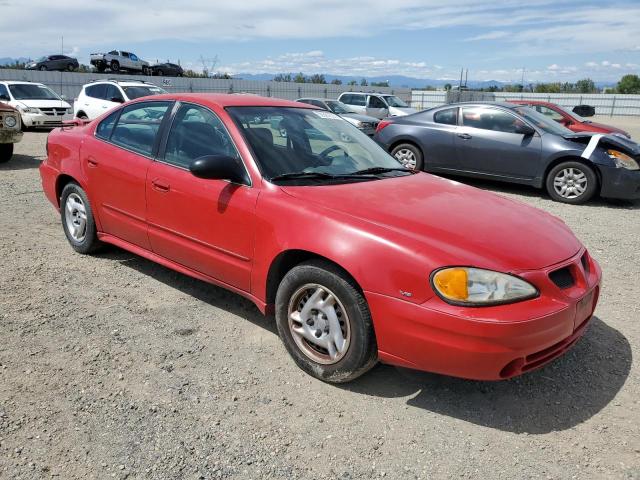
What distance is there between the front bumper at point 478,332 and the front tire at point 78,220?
3115 millimetres

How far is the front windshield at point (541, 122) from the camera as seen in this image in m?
8.71

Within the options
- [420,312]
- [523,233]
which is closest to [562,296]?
[523,233]

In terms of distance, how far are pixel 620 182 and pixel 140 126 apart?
6.84 m

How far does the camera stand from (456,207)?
3369 millimetres

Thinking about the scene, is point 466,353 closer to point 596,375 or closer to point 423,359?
point 423,359

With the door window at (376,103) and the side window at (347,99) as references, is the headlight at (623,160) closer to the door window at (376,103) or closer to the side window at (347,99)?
the door window at (376,103)

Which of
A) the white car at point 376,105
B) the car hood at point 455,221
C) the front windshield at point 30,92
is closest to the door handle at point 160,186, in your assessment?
the car hood at point 455,221

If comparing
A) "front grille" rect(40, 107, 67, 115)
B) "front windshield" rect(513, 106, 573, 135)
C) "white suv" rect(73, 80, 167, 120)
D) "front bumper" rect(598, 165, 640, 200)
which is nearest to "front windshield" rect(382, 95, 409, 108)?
"white suv" rect(73, 80, 167, 120)

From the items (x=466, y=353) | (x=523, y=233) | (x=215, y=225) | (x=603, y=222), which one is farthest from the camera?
(x=603, y=222)

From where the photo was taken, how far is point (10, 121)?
10094 millimetres

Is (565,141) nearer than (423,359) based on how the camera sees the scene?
No

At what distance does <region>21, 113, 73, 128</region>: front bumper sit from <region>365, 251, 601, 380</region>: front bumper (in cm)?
1672

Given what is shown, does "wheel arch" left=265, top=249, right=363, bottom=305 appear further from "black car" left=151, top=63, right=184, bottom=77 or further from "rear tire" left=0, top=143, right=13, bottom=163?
"black car" left=151, top=63, right=184, bottom=77

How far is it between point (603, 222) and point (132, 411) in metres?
6.59
